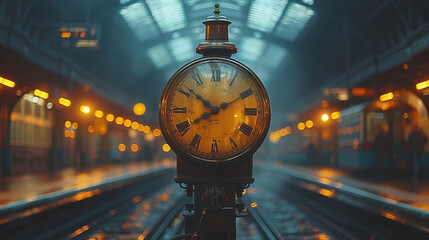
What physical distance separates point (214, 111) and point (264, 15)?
65.3 feet

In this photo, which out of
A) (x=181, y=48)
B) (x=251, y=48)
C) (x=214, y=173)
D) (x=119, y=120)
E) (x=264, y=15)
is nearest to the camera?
(x=214, y=173)

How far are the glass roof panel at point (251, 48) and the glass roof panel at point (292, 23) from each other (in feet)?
5.93

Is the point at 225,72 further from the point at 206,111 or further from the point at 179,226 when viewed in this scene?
the point at 179,226

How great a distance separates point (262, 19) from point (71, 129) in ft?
42.9

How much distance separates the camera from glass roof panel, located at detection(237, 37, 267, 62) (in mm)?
29156

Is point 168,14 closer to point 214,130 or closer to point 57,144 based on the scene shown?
point 57,144

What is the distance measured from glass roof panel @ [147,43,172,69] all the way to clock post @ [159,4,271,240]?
2483cm

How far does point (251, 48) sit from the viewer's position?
31297mm

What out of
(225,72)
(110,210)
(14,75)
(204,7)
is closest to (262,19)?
(204,7)

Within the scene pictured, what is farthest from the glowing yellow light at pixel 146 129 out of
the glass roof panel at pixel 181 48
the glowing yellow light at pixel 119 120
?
the glass roof panel at pixel 181 48

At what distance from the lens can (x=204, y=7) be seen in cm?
1980

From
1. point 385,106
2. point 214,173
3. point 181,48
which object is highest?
point 181,48

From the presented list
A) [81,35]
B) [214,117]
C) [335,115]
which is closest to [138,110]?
[335,115]

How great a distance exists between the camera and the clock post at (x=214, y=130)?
3508 millimetres
